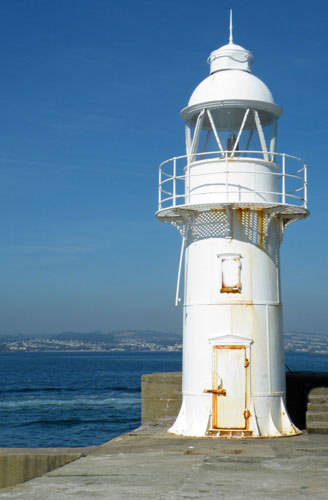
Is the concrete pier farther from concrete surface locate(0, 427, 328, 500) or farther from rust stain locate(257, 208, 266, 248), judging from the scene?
rust stain locate(257, 208, 266, 248)

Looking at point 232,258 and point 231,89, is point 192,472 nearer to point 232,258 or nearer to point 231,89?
point 232,258

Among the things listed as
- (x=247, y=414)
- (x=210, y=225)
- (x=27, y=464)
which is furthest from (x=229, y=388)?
(x=27, y=464)

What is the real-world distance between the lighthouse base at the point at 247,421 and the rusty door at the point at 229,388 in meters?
0.10

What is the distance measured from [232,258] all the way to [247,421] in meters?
3.36

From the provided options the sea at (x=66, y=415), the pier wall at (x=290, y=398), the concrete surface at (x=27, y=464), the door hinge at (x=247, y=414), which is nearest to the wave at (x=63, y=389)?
the sea at (x=66, y=415)

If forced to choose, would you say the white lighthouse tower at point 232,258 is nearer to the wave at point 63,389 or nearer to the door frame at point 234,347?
the door frame at point 234,347

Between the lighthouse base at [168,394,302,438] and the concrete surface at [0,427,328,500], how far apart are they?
0.37 metres

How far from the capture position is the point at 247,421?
45.8 ft

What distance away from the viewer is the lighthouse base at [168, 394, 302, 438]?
45.7 feet

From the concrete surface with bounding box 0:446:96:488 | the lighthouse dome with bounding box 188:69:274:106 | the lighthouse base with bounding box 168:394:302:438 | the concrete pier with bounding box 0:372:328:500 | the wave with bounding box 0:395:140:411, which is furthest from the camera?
the wave with bounding box 0:395:140:411

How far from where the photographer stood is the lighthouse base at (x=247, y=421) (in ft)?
45.7

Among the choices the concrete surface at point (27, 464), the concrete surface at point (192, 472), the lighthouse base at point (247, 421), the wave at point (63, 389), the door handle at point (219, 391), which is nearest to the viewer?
the concrete surface at point (192, 472)

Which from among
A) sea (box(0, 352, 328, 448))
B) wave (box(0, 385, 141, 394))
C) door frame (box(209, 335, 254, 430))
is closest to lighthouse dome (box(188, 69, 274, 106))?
door frame (box(209, 335, 254, 430))

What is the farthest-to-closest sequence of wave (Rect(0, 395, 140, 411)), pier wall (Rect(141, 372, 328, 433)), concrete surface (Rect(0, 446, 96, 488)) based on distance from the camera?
wave (Rect(0, 395, 140, 411))
pier wall (Rect(141, 372, 328, 433))
concrete surface (Rect(0, 446, 96, 488))
